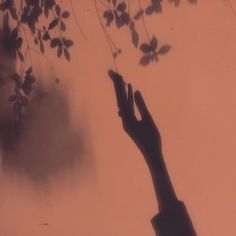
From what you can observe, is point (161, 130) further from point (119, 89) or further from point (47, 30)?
point (47, 30)

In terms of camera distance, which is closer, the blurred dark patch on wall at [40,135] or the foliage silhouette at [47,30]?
the foliage silhouette at [47,30]

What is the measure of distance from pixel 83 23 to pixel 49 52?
0.13 metres

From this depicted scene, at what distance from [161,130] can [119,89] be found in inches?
6.3

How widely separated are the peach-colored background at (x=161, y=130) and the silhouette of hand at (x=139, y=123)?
0.02 metres

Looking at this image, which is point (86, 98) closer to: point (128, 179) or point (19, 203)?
point (128, 179)

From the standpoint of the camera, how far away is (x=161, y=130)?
1104 millimetres

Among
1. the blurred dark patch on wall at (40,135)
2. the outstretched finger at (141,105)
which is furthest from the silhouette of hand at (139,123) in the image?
the blurred dark patch on wall at (40,135)

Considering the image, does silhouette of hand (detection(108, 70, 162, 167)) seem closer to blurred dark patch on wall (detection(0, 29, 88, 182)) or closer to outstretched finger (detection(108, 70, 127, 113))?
outstretched finger (detection(108, 70, 127, 113))

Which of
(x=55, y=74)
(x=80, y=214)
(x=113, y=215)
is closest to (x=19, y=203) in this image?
(x=80, y=214)

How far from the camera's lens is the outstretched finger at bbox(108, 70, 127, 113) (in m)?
1.13

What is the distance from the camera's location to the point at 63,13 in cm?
117

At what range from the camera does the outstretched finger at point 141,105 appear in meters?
1.12

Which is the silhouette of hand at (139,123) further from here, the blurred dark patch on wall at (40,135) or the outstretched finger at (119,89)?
the blurred dark patch on wall at (40,135)

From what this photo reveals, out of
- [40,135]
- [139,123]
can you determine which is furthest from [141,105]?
[40,135]
